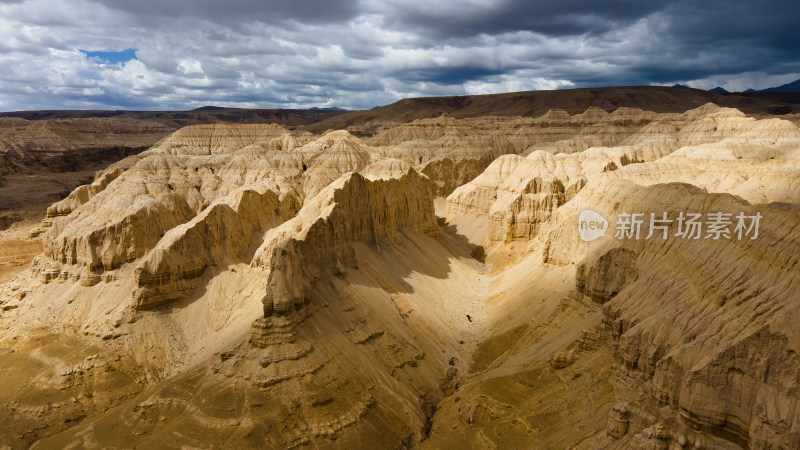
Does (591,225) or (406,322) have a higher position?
(591,225)

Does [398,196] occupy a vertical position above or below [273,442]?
above

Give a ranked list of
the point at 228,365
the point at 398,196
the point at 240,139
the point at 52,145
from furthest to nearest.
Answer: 1. the point at 52,145
2. the point at 240,139
3. the point at 398,196
4. the point at 228,365

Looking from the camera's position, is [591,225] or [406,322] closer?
[591,225]

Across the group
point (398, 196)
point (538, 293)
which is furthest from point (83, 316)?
point (538, 293)

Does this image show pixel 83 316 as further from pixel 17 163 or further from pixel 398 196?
pixel 17 163

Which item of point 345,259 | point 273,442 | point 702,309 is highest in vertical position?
point 702,309

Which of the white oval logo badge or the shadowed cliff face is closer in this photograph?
the shadowed cliff face

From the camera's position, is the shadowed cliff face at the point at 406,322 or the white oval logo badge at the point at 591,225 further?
the white oval logo badge at the point at 591,225

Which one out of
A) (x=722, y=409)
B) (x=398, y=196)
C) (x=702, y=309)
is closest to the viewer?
(x=722, y=409)
